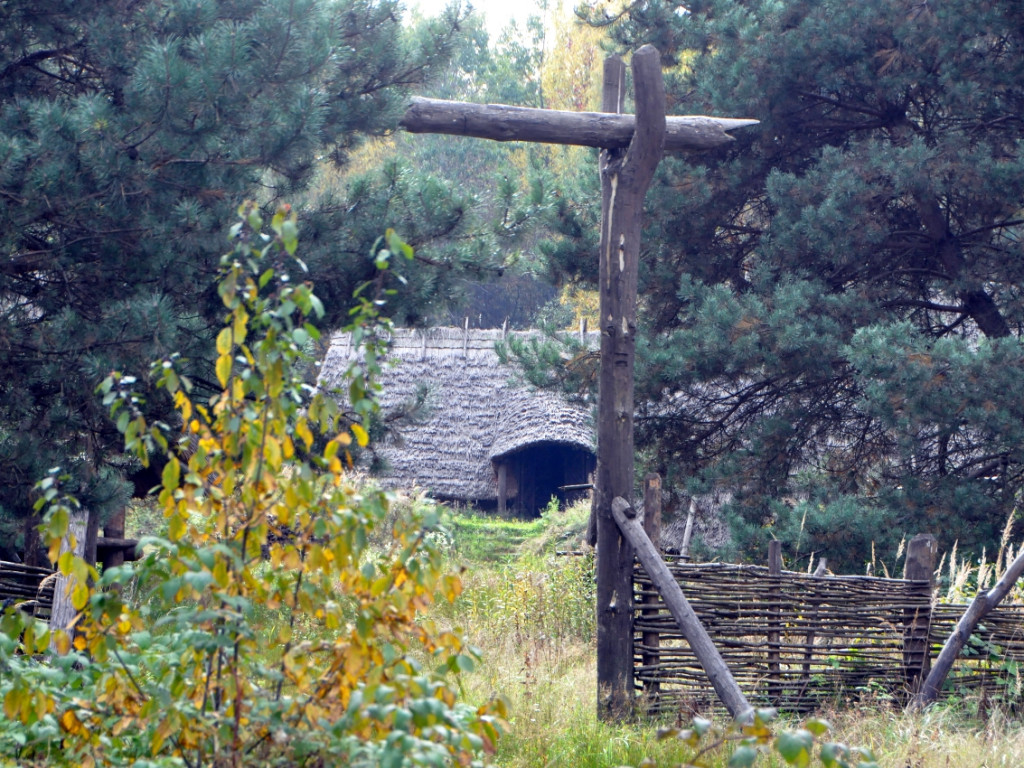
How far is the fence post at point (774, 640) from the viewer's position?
19.2 ft

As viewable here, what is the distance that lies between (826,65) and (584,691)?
5.89m

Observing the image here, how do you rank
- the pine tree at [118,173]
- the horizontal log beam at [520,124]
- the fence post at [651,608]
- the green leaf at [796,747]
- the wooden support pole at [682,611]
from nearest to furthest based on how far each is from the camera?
the green leaf at [796,747]
the pine tree at [118,173]
the wooden support pole at [682,611]
the horizontal log beam at [520,124]
the fence post at [651,608]

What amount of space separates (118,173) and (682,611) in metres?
3.39

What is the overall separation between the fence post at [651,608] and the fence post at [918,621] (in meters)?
1.52

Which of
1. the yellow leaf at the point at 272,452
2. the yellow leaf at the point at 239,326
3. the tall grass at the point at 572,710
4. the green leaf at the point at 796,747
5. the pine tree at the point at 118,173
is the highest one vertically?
the pine tree at the point at 118,173

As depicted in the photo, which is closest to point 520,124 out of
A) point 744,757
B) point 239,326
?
point 239,326

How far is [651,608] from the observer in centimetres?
567

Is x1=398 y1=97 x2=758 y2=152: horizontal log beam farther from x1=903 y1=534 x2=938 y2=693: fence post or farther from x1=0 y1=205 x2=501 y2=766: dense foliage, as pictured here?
x1=0 y1=205 x2=501 y2=766: dense foliage

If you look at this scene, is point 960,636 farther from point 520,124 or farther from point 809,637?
point 520,124

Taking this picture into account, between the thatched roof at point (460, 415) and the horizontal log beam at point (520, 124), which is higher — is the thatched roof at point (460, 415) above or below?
below

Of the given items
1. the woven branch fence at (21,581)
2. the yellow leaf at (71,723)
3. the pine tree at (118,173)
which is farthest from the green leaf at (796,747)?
the woven branch fence at (21,581)

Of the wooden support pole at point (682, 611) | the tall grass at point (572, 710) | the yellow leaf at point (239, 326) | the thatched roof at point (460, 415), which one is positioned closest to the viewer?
the yellow leaf at point (239, 326)

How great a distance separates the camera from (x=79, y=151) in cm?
438

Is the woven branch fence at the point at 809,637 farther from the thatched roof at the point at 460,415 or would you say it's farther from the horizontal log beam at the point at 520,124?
the thatched roof at the point at 460,415
